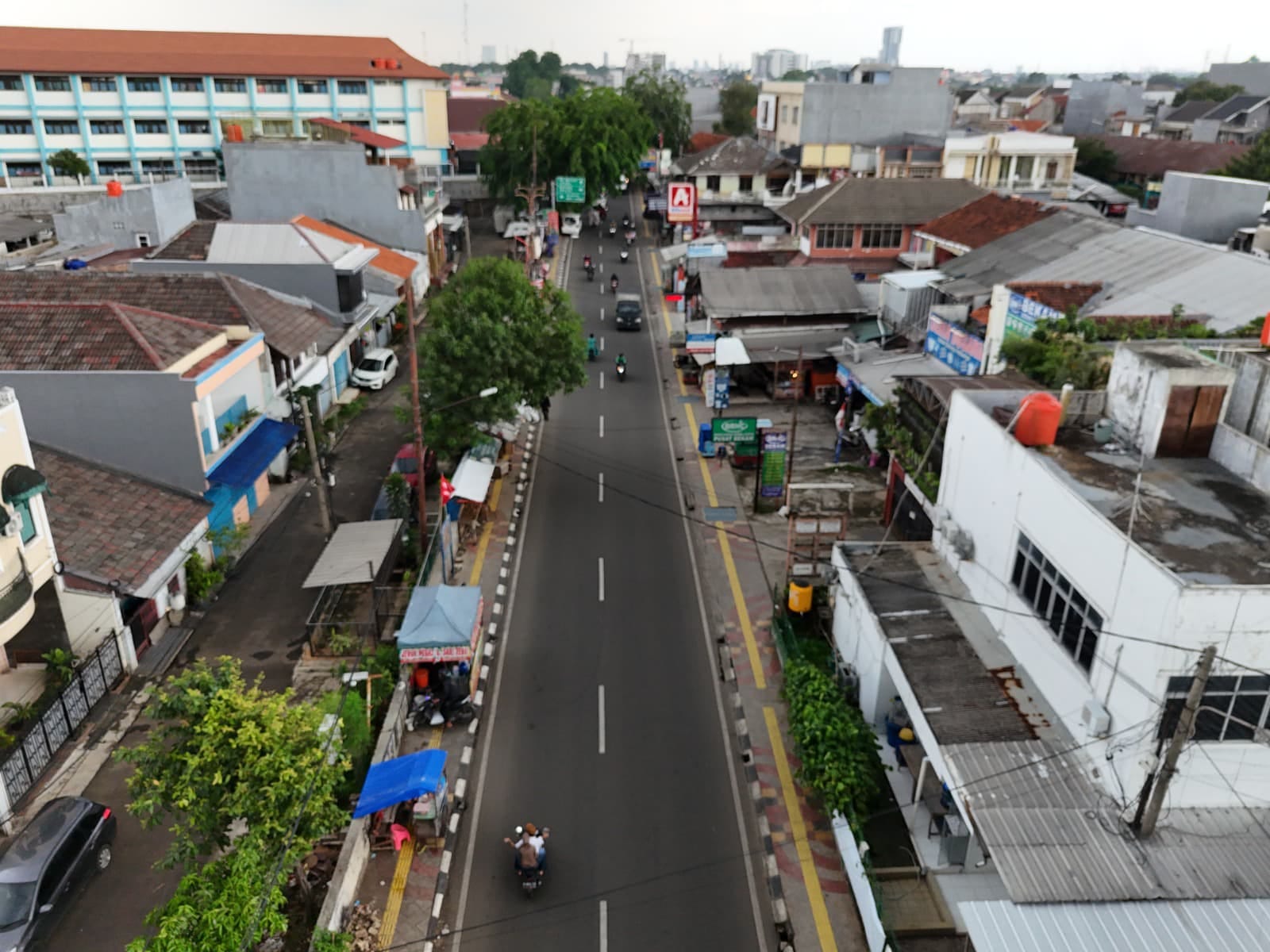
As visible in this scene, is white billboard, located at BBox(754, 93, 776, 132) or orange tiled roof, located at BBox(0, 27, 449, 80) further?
white billboard, located at BBox(754, 93, 776, 132)

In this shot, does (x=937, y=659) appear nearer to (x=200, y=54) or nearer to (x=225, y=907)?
(x=225, y=907)

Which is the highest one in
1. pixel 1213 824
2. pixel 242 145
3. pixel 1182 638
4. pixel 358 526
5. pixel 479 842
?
pixel 242 145

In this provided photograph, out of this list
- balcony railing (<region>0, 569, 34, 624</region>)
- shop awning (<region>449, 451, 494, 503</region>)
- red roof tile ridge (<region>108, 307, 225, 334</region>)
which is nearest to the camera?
balcony railing (<region>0, 569, 34, 624</region>)

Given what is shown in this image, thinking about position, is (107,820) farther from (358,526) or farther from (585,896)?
(358,526)

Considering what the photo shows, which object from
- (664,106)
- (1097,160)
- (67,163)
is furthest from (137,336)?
(1097,160)

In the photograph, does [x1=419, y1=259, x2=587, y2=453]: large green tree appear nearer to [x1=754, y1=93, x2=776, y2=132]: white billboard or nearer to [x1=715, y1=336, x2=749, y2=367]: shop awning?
[x1=715, y1=336, x2=749, y2=367]: shop awning

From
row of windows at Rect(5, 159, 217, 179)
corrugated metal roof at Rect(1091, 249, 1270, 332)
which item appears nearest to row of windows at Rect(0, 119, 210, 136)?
row of windows at Rect(5, 159, 217, 179)

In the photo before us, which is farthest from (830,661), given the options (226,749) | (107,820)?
(107,820)
